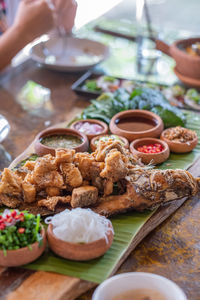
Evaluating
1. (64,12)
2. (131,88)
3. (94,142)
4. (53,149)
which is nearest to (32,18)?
(64,12)

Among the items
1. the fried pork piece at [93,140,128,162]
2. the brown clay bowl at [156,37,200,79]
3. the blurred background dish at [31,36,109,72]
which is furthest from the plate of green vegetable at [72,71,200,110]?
the fried pork piece at [93,140,128,162]

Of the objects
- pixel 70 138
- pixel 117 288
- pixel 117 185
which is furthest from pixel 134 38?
pixel 117 288

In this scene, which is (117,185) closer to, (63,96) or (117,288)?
(117,288)

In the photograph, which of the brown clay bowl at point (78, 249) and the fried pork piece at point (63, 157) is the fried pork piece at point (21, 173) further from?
the brown clay bowl at point (78, 249)

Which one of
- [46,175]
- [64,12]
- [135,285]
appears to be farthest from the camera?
[64,12]

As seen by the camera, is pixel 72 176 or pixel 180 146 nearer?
pixel 72 176

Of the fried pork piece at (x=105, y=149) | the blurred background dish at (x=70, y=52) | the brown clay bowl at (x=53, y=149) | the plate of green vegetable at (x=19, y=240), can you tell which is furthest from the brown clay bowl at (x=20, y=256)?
the blurred background dish at (x=70, y=52)

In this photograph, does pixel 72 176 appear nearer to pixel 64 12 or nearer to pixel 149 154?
pixel 149 154
